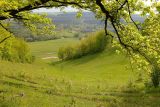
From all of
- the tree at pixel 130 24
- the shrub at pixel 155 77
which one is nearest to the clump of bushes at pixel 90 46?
the shrub at pixel 155 77

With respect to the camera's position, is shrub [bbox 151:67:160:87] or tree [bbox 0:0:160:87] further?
shrub [bbox 151:67:160:87]

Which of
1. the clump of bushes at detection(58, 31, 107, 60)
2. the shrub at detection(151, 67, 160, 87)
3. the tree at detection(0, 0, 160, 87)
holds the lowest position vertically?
the clump of bushes at detection(58, 31, 107, 60)

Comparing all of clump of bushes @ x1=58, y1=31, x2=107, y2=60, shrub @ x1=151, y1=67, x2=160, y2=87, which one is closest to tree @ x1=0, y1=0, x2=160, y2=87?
shrub @ x1=151, y1=67, x2=160, y2=87

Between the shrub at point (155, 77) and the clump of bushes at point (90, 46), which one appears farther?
the clump of bushes at point (90, 46)

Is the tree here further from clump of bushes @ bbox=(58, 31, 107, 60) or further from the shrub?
clump of bushes @ bbox=(58, 31, 107, 60)

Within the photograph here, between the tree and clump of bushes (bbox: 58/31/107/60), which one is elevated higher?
the tree

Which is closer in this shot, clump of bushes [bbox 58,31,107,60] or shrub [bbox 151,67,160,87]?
shrub [bbox 151,67,160,87]

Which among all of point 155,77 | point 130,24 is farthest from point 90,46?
point 130,24

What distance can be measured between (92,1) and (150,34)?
9.95 feet

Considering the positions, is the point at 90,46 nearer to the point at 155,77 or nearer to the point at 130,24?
the point at 155,77

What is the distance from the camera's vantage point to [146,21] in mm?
15594

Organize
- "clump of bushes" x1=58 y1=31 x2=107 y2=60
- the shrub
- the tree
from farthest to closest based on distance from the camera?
"clump of bushes" x1=58 y1=31 x2=107 y2=60, the shrub, the tree

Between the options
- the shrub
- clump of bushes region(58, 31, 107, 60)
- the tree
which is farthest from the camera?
clump of bushes region(58, 31, 107, 60)

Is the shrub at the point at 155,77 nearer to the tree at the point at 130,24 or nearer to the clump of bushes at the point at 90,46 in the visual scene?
the tree at the point at 130,24
